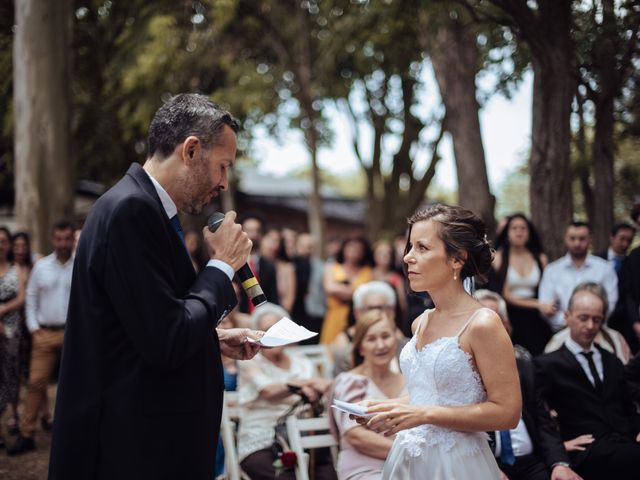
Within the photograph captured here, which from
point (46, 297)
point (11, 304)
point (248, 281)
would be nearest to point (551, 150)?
point (248, 281)

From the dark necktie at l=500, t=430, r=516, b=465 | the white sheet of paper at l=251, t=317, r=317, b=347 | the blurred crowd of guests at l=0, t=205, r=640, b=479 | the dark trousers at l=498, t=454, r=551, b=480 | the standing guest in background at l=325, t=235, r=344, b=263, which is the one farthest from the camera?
the standing guest in background at l=325, t=235, r=344, b=263

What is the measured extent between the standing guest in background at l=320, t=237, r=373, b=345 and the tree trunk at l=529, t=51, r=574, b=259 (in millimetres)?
2027

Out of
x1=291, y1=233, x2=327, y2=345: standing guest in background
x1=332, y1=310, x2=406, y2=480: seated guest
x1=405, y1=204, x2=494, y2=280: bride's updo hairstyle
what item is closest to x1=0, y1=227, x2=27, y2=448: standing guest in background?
x1=291, y1=233, x2=327, y2=345: standing guest in background

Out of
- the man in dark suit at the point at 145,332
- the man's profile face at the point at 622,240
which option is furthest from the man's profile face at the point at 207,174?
the man's profile face at the point at 622,240

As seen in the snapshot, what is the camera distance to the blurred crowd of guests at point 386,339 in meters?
4.31

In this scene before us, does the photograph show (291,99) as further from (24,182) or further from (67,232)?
(67,232)

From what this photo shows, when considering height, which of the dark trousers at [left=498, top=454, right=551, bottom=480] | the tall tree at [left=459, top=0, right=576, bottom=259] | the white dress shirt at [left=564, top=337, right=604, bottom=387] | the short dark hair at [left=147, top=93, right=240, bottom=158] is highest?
the tall tree at [left=459, top=0, right=576, bottom=259]

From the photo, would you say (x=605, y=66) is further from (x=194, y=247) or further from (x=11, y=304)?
(x=11, y=304)

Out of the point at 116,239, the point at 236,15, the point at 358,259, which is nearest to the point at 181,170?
the point at 116,239

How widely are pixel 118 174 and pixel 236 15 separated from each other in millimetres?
6225

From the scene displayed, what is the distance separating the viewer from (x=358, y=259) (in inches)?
316

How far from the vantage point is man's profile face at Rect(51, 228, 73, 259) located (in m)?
7.01

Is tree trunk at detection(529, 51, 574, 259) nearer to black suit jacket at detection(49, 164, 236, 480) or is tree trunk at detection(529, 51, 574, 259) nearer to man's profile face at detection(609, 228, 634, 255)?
man's profile face at detection(609, 228, 634, 255)

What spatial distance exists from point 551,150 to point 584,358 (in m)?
2.63
